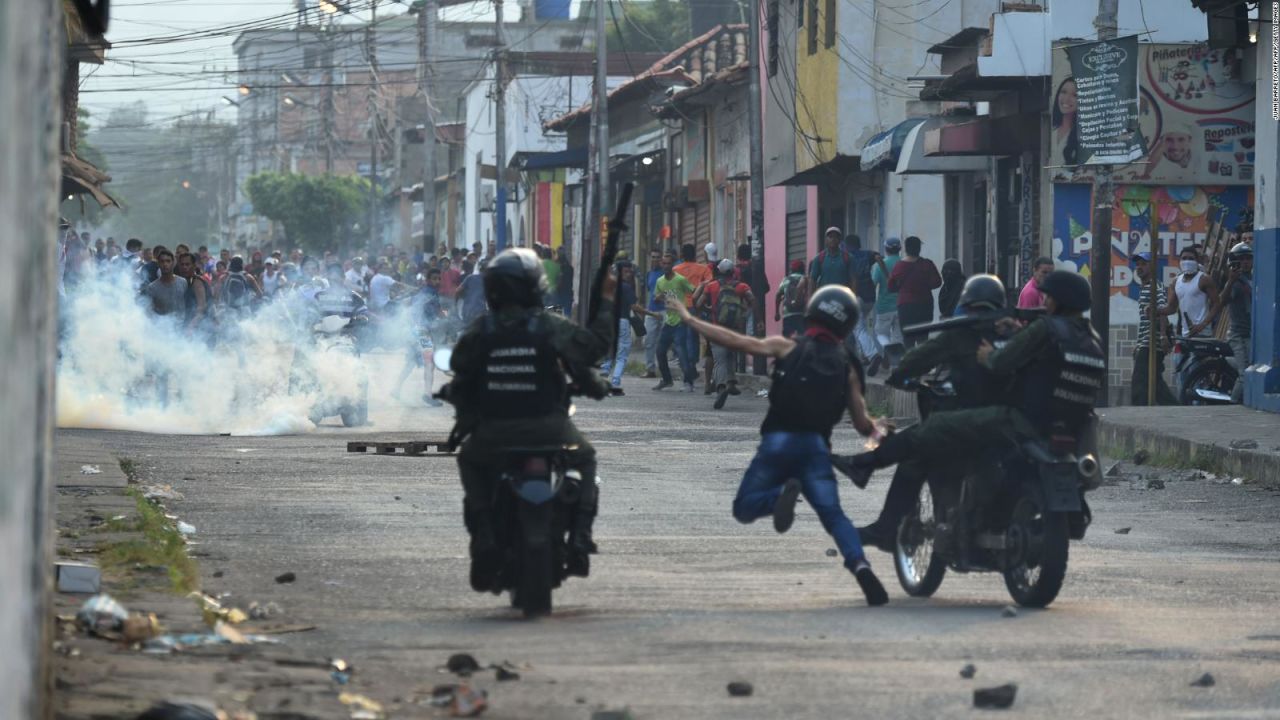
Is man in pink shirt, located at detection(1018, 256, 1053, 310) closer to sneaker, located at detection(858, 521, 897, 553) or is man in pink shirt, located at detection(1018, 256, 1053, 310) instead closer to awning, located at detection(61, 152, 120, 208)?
sneaker, located at detection(858, 521, 897, 553)

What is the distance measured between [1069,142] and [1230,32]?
7.88 ft

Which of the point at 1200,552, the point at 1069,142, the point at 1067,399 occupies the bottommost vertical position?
the point at 1200,552

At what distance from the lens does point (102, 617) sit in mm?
8094

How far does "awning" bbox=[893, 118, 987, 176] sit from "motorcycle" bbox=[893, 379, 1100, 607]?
1861 centimetres

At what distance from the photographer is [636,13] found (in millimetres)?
78000

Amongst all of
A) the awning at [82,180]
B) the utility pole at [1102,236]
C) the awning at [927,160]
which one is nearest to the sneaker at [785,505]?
the utility pole at [1102,236]

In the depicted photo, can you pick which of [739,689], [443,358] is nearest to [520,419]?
[443,358]

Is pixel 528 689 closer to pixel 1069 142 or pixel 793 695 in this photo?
pixel 793 695

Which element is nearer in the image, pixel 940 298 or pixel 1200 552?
pixel 1200 552

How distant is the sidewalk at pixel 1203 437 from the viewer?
53.6 feet

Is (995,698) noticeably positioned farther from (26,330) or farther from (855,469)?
(26,330)

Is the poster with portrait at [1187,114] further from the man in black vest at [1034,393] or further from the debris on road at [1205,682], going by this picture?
the debris on road at [1205,682]

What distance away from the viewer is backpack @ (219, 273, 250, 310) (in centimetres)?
2831

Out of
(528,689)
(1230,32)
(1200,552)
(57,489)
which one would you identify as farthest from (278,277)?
(528,689)
